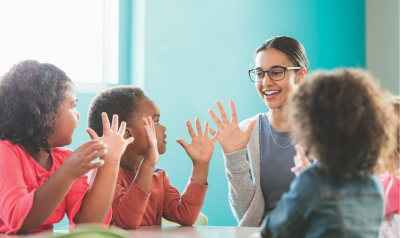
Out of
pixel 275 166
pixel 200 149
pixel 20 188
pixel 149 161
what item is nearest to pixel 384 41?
pixel 275 166

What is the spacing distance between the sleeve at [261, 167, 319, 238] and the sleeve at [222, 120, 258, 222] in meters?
0.74

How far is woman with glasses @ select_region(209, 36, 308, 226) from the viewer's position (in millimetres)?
1422

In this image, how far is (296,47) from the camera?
5.28ft

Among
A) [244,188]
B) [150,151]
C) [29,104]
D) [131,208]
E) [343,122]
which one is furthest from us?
[244,188]

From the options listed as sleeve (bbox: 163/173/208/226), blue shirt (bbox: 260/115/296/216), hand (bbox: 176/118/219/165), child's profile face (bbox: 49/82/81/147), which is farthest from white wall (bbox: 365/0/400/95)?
child's profile face (bbox: 49/82/81/147)

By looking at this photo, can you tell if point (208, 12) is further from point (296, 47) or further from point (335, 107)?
point (335, 107)

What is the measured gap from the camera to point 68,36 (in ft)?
8.42

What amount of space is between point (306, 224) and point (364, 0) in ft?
10.6

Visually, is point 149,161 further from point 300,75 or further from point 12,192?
point 300,75

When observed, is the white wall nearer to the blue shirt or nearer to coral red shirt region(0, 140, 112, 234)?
the blue shirt

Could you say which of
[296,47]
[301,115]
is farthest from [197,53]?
[301,115]

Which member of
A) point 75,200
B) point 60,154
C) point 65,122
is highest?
point 65,122

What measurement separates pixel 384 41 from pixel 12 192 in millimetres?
3205

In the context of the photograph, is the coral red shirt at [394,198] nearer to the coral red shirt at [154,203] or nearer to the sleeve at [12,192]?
the coral red shirt at [154,203]
